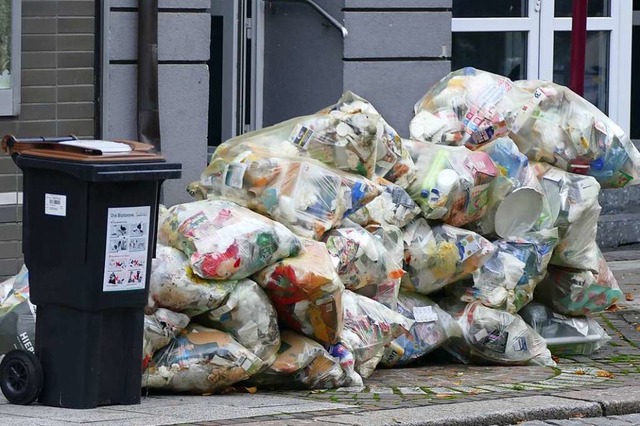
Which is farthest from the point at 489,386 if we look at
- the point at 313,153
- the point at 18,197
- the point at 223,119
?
the point at 223,119

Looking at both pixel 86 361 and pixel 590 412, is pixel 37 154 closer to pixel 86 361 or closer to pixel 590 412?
pixel 86 361


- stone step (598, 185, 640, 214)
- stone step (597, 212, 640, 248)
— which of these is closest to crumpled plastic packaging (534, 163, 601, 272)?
stone step (597, 212, 640, 248)

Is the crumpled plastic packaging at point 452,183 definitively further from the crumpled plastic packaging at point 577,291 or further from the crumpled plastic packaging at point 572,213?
the crumpled plastic packaging at point 577,291

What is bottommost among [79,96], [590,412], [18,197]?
[590,412]

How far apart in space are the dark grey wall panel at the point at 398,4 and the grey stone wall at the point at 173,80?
45.4 inches

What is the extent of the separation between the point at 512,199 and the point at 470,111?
60cm

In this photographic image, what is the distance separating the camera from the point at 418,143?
8891 mm

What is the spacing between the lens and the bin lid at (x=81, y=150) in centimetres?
684

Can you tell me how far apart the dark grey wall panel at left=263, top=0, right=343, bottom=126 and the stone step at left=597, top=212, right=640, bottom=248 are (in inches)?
114

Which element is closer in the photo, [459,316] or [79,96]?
[459,316]

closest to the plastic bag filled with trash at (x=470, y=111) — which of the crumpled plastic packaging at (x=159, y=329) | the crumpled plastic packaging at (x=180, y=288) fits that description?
the crumpled plastic packaging at (x=180, y=288)

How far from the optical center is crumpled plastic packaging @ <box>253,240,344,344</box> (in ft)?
24.2

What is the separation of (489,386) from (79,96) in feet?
12.0

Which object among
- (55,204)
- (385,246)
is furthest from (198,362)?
(385,246)
